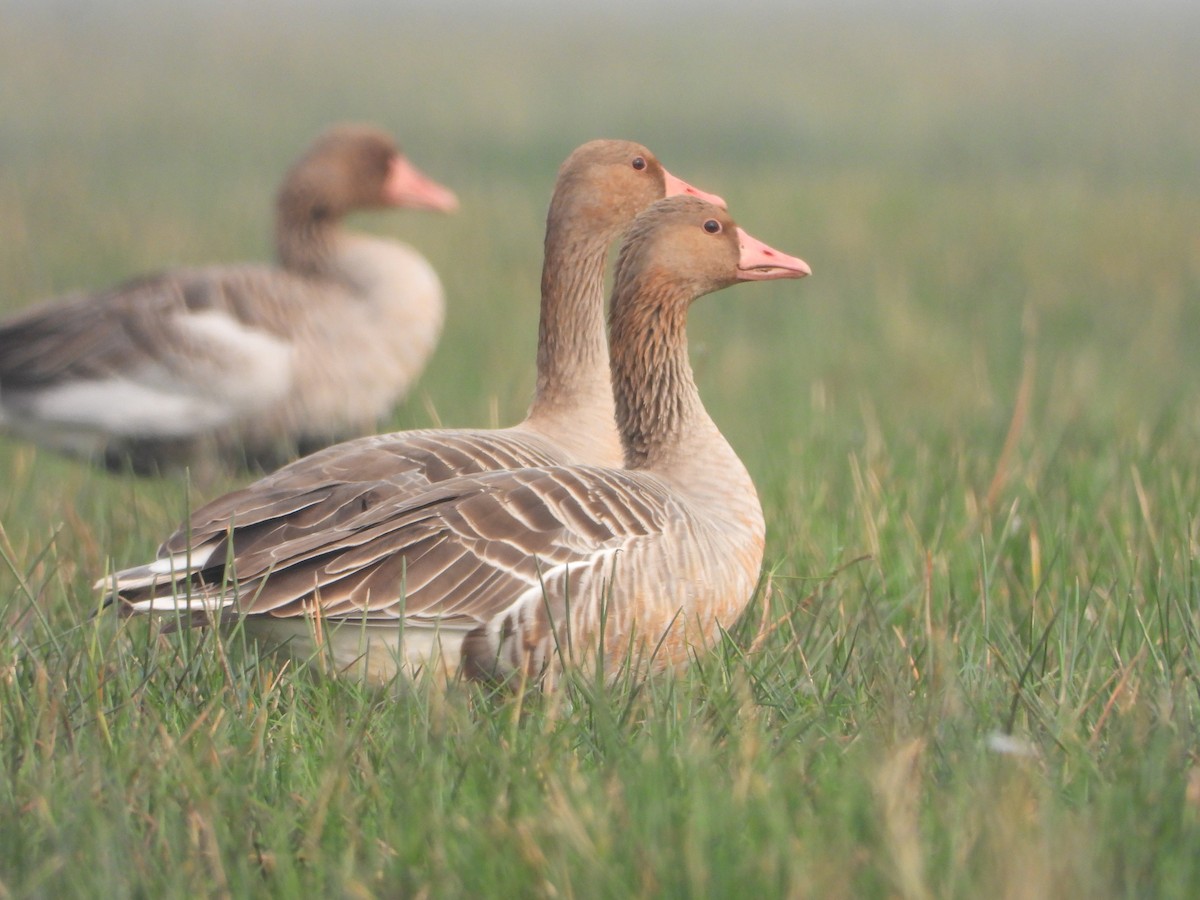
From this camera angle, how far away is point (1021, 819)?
7.18 feet

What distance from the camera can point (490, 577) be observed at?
3605mm

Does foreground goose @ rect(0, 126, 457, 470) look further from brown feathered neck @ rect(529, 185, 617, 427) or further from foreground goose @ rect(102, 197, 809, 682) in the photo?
foreground goose @ rect(102, 197, 809, 682)

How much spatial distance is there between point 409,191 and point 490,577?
4.91 m

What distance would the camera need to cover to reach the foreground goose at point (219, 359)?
280 inches

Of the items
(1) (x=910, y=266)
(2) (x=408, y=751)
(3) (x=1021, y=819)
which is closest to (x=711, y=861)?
(3) (x=1021, y=819)

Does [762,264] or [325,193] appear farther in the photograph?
[325,193]

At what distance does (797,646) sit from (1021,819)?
131cm

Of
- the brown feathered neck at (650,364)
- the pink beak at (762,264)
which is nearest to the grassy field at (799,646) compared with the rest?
the brown feathered neck at (650,364)

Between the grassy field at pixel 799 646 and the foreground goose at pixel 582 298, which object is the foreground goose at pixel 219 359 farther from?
the foreground goose at pixel 582 298

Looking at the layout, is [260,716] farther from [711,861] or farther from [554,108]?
[554,108]

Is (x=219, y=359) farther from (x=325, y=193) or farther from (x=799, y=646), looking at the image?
(x=799, y=646)

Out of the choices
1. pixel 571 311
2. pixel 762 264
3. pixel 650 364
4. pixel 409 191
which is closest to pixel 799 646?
pixel 650 364

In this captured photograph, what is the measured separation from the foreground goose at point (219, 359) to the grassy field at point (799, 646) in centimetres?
32

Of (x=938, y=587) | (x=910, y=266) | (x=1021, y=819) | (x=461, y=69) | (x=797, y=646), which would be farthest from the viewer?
(x=461, y=69)
